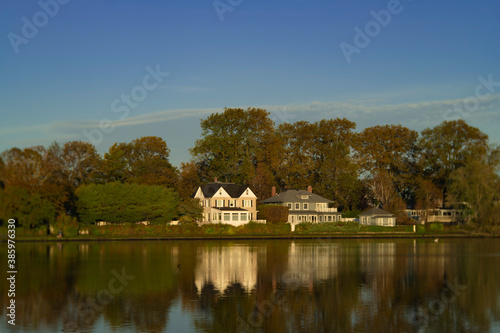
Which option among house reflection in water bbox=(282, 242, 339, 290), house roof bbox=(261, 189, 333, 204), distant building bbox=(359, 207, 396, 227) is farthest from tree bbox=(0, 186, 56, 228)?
distant building bbox=(359, 207, 396, 227)

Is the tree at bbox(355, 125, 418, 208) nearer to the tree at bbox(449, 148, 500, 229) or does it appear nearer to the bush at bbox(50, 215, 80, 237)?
the tree at bbox(449, 148, 500, 229)

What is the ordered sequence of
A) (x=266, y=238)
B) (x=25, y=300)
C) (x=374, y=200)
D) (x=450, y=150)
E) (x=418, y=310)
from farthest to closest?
(x=374, y=200)
(x=450, y=150)
(x=266, y=238)
(x=25, y=300)
(x=418, y=310)

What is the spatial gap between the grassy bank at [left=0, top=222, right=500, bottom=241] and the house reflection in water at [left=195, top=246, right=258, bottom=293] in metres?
23.1

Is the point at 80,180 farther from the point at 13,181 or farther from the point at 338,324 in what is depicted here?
the point at 338,324

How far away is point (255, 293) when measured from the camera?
101ft

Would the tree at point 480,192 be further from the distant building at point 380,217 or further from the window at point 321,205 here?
the window at point 321,205

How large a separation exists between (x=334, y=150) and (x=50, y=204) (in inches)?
2182

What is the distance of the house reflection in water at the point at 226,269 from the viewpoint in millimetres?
34625

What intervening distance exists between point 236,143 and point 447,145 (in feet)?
120

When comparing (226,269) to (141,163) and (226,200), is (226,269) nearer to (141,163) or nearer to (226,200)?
(226,200)

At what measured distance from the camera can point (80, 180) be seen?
11188cm

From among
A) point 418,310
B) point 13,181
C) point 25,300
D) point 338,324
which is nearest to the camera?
point 338,324

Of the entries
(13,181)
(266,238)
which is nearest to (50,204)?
(13,181)

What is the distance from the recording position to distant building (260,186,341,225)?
9944 centimetres
